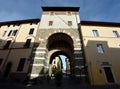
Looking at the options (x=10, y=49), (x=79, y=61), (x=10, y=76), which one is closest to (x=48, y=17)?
(x=10, y=49)

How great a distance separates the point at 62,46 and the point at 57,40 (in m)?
1.73

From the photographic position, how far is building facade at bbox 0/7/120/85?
15.5 m

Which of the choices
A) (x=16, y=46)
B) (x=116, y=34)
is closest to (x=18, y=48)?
(x=16, y=46)

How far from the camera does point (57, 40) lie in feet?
69.9

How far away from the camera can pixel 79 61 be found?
16.3m

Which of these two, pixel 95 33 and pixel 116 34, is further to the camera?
pixel 116 34

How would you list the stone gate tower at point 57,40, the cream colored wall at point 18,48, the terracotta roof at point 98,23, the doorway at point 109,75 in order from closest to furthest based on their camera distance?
the doorway at point 109,75 < the stone gate tower at point 57,40 < the cream colored wall at point 18,48 < the terracotta roof at point 98,23

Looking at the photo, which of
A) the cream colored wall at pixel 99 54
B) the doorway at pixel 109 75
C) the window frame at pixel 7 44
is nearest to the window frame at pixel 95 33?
the cream colored wall at pixel 99 54

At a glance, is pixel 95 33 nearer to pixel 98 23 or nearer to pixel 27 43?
pixel 98 23

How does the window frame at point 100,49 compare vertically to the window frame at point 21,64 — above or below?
above

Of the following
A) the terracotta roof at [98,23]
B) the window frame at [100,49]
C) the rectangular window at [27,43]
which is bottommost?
the window frame at [100,49]

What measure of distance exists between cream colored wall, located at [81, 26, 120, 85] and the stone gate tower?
130cm

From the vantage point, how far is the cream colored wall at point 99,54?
1493cm

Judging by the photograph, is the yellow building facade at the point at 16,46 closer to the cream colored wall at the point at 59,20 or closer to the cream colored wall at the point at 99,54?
the cream colored wall at the point at 59,20
